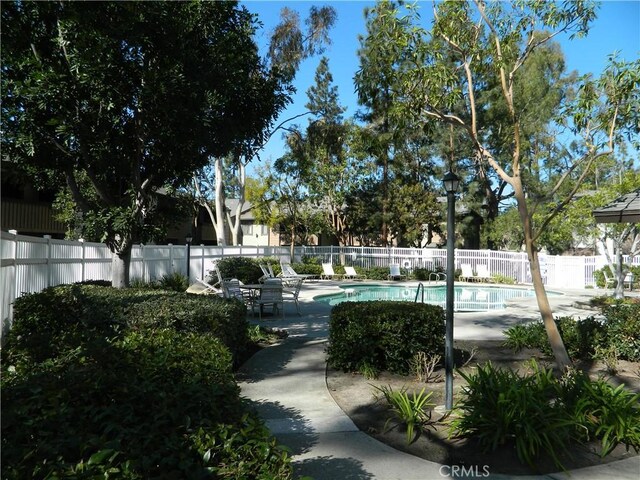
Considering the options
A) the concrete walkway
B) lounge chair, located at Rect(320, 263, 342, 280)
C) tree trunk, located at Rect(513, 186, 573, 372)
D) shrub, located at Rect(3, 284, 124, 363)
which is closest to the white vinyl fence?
shrub, located at Rect(3, 284, 124, 363)

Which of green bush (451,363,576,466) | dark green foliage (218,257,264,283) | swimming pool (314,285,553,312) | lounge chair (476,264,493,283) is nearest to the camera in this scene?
green bush (451,363,576,466)

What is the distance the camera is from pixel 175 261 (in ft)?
62.1

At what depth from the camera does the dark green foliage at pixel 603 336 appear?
741 centimetres

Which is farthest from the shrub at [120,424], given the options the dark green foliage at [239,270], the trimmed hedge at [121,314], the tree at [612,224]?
the tree at [612,224]

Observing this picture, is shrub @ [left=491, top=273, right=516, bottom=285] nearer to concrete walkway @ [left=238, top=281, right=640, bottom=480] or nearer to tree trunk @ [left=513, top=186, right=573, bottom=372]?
concrete walkway @ [left=238, top=281, right=640, bottom=480]

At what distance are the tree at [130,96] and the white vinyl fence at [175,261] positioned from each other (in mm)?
1226

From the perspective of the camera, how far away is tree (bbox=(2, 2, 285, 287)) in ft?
23.6

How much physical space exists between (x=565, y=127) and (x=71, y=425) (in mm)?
7768

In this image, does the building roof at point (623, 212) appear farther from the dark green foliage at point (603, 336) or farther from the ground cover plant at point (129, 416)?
the ground cover plant at point (129, 416)

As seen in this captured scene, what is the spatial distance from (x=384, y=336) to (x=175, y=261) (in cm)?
1371

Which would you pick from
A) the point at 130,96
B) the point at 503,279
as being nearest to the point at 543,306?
the point at 130,96

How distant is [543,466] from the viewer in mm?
4180

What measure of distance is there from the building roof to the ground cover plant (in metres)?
7.67

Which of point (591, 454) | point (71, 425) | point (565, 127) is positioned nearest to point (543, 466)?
point (591, 454)
